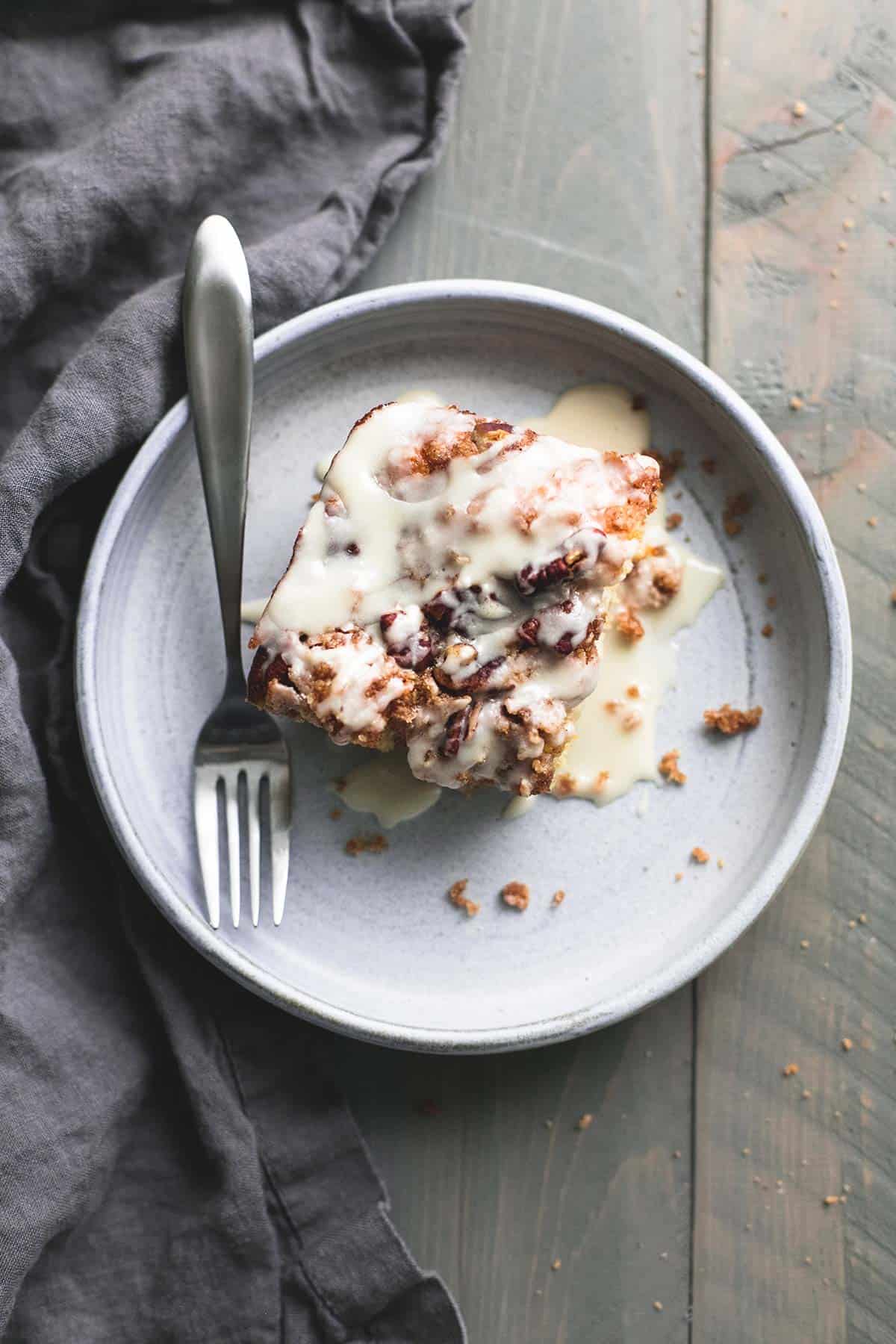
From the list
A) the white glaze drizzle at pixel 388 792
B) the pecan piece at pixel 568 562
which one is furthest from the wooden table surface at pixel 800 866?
the pecan piece at pixel 568 562

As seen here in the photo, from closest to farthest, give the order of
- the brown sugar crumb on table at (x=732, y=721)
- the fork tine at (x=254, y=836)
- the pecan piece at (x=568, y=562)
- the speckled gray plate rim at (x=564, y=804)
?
the pecan piece at (x=568, y=562) < the speckled gray plate rim at (x=564, y=804) < the fork tine at (x=254, y=836) < the brown sugar crumb on table at (x=732, y=721)

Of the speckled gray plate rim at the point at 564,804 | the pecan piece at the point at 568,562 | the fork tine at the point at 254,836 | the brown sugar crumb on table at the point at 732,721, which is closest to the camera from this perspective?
the pecan piece at the point at 568,562

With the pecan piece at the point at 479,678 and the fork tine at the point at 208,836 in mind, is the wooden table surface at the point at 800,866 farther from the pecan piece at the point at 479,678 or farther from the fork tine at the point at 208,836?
the pecan piece at the point at 479,678

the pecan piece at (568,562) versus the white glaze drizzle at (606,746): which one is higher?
the pecan piece at (568,562)

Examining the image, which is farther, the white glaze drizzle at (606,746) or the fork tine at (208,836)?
the white glaze drizzle at (606,746)

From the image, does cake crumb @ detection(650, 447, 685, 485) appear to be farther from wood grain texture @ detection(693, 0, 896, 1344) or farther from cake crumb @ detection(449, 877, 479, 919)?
cake crumb @ detection(449, 877, 479, 919)

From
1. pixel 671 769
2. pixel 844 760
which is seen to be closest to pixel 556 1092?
pixel 671 769
